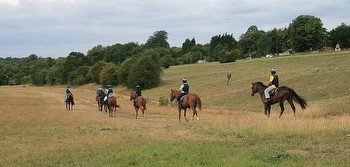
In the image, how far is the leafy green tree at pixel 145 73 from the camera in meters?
78.2

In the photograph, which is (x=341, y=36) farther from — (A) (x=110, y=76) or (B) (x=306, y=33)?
(A) (x=110, y=76)

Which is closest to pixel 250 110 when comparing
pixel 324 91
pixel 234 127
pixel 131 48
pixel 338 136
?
pixel 324 91

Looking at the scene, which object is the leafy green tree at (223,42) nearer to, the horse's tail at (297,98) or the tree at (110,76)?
the tree at (110,76)

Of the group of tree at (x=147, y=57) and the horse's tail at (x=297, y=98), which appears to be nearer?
the horse's tail at (x=297, y=98)

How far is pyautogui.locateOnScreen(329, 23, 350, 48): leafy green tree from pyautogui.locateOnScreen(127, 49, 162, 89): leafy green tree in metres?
72.4

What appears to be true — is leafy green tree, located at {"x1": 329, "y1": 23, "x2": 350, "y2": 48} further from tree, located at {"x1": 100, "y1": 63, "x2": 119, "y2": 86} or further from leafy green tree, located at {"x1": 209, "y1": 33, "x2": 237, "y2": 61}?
tree, located at {"x1": 100, "y1": 63, "x2": 119, "y2": 86}

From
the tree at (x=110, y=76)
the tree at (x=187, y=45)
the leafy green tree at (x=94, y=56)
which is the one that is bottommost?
the tree at (x=110, y=76)

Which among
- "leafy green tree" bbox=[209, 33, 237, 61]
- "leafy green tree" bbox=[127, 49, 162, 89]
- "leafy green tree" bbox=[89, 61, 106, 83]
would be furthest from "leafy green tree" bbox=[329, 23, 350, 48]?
"leafy green tree" bbox=[127, 49, 162, 89]

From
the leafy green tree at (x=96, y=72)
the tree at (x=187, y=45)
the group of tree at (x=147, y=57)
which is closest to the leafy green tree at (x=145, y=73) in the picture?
the group of tree at (x=147, y=57)

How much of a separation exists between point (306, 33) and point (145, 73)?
56.9 metres

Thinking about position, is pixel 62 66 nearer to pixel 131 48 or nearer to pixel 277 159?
pixel 131 48

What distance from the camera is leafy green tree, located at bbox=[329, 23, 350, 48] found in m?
130

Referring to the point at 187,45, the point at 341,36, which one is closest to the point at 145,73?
the point at 341,36

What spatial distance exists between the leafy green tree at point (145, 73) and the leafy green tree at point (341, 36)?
72.4m
